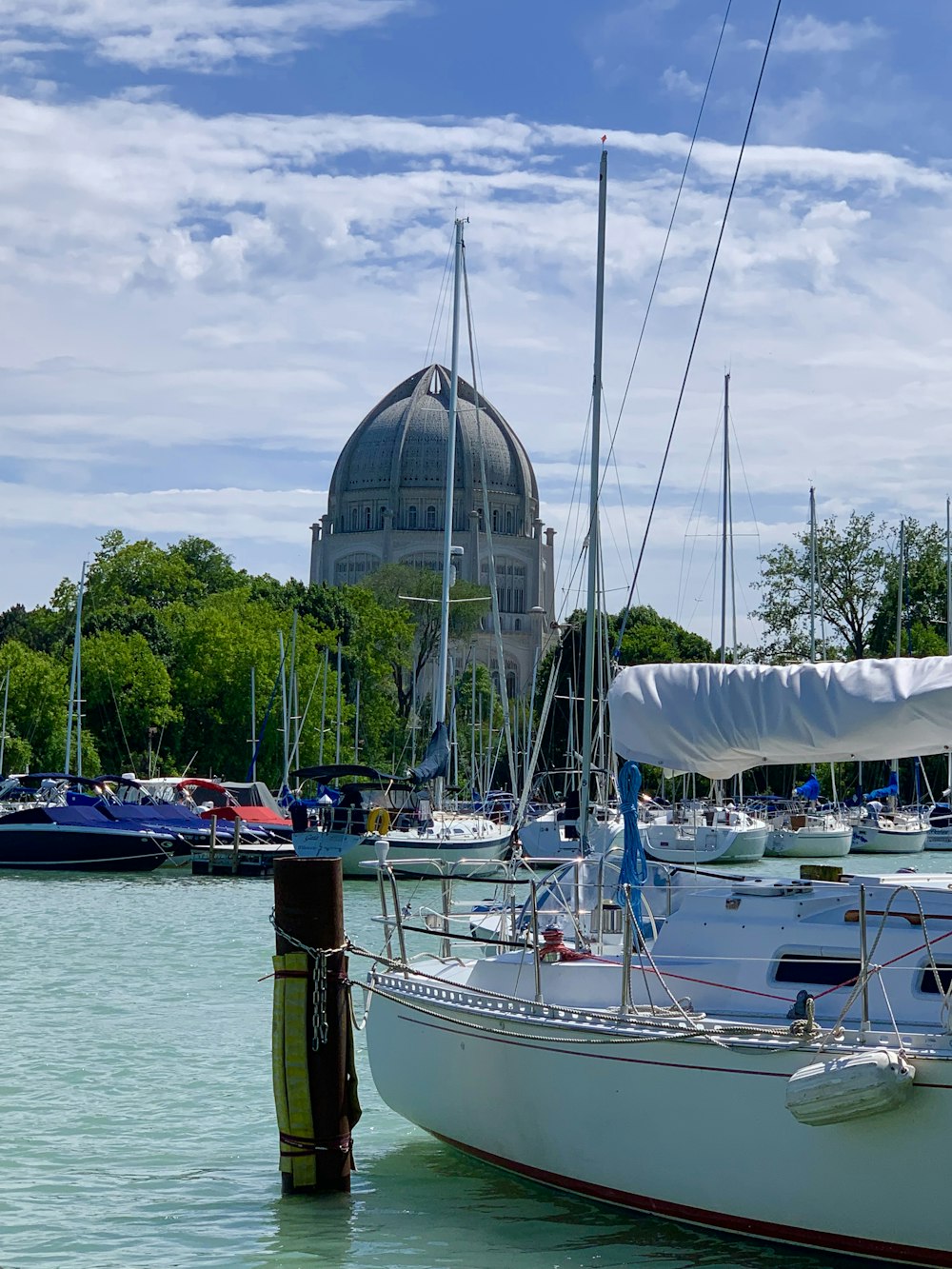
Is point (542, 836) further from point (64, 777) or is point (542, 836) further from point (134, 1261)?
point (134, 1261)

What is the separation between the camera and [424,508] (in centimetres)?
15825

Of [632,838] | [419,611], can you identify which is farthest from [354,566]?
[632,838]

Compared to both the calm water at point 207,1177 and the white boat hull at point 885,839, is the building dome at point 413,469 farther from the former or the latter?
the calm water at point 207,1177

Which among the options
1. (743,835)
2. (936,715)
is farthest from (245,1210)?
(743,835)

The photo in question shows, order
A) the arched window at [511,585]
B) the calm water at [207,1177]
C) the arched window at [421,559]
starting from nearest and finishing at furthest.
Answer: the calm water at [207,1177] → the arched window at [421,559] → the arched window at [511,585]

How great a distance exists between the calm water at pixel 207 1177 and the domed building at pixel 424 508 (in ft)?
434

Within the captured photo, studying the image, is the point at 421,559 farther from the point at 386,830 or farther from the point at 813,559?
the point at 386,830

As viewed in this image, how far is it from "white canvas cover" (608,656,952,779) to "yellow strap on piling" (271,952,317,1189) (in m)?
2.79

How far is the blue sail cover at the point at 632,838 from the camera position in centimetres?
1174

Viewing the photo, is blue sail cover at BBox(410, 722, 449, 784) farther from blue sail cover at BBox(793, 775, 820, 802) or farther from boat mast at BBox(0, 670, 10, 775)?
boat mast at BBox(0, 670, 10, 775)

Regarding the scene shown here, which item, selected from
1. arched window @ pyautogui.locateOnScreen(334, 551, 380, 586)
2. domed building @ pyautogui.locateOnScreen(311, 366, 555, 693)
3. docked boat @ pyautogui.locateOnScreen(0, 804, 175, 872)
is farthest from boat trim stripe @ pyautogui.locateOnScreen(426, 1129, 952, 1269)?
arched window @ pyautogui.locateOnScreen(334, 551, 380, 586)

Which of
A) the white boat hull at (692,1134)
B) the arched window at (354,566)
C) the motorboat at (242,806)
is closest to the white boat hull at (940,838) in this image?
the motorboat at (242,806)

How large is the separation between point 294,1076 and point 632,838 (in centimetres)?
285

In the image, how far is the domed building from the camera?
15562cm
